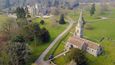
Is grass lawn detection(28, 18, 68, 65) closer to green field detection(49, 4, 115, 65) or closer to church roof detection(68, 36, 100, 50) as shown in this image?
green field detection(49, 4, 115, 65)

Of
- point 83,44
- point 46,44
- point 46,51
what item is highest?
point 83,44

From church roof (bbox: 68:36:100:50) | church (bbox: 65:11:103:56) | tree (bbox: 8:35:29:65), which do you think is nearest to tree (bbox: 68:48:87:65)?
church (bbox: 65:11:103:56)

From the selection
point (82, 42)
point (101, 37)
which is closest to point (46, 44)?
point (82, 42)

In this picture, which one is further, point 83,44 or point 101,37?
point 101,37

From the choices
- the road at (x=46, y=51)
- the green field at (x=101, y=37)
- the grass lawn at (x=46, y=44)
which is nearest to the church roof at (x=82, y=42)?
the green field at (x=101, y=37)

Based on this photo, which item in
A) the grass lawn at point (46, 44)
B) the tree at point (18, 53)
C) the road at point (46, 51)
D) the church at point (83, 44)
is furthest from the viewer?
the grass lawn at point (46, 44)

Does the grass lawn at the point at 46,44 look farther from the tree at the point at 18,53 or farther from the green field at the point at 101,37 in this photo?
the green field at the point at 101,37

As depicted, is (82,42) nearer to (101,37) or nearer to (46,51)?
(46,51)

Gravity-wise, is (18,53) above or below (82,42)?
below

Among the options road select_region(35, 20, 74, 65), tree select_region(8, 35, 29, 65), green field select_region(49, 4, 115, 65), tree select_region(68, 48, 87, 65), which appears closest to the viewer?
tree select_region(8, 35, 29, 65)

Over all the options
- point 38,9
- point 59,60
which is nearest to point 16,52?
point 59,60

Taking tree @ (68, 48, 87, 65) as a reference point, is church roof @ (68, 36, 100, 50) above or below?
above

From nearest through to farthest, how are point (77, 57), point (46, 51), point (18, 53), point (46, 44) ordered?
point (77, 57) → point (18, 53) → point (46, 51) → point (46, 44)
